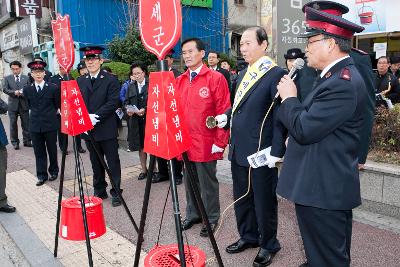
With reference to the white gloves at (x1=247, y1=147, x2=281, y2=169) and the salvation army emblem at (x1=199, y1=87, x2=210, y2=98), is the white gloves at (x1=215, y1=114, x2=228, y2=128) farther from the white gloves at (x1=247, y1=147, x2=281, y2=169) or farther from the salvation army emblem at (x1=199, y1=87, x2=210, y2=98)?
the white gloves at (x1=247, y1=147, x2=281, y2=169)

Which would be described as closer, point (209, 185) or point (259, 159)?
point (259, 159)

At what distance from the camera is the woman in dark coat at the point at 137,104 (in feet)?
19.7

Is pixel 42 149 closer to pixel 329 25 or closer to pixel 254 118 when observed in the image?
pixel 254 118

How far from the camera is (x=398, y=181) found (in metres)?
3.99

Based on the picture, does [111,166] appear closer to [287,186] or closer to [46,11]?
[287,186]

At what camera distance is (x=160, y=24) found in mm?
2107

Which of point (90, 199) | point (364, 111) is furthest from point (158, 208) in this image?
point (364, 111)

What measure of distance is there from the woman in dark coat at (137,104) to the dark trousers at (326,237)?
4.17m

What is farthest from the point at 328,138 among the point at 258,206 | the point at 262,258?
the point at 262,258

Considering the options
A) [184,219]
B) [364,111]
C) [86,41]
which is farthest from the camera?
[86,41]

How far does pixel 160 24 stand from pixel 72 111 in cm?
173

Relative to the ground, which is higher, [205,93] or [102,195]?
[205,93]

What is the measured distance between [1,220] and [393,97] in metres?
6.67

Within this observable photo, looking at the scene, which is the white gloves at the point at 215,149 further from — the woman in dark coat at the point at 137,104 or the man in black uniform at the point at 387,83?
the man in black uniform at the point at 387,83
